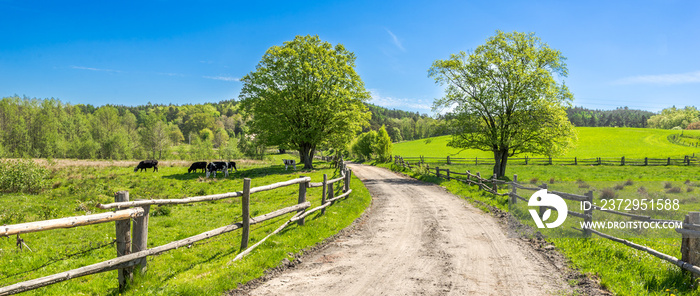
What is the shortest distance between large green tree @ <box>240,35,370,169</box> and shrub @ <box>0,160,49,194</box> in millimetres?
16219

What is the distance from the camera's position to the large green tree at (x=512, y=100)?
23203mm

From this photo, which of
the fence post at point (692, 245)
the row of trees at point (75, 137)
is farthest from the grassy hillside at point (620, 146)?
the row of trees at point (75, 137)

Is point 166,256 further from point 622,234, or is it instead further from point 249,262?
point 622,234

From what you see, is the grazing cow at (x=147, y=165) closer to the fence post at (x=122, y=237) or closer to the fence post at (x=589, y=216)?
the fence post at (x=122, y=237)

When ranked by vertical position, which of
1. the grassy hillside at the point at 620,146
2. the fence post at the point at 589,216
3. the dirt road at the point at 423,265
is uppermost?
the grassy hillside at the point at 620,146

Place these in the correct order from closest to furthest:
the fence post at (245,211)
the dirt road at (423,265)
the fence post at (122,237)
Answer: the fence post at (122,237) → the dirt road at (423,265) → the fence post at (245,211)

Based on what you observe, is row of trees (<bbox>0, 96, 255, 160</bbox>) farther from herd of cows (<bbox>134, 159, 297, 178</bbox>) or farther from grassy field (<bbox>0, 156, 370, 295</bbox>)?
grassy field (<bbox>0, 156, 370, 295</bbox>)

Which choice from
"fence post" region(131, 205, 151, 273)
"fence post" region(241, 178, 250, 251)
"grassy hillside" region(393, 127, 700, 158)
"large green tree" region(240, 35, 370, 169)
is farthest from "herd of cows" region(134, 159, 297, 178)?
"grassy hillside" region(393, 127, 700, 158)

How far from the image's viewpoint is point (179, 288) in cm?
539

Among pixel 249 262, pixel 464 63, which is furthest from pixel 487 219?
pixel 464 63

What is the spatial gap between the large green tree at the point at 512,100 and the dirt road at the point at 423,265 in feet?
49.7

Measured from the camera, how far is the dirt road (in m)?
5.79

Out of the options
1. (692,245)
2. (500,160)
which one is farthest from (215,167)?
(692,245)

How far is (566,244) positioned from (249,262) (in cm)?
792
